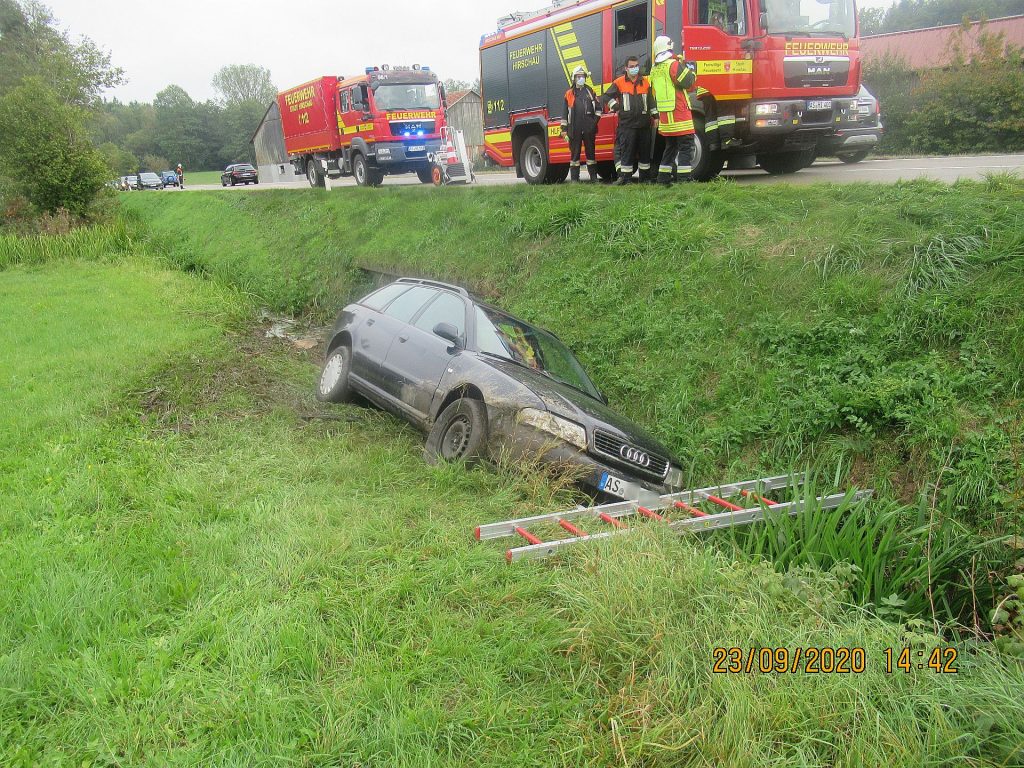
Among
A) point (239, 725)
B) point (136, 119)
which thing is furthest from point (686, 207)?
point (136, 119)

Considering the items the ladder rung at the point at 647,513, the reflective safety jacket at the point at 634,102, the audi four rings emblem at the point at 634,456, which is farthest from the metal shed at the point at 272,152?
the ladder rung at the point at 647,513

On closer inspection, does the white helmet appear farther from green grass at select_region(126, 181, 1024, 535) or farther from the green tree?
the green tree

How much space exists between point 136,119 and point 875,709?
114 metres

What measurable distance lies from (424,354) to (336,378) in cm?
153

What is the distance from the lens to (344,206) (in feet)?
53.9

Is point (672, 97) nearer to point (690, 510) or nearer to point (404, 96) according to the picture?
point (690, 510)

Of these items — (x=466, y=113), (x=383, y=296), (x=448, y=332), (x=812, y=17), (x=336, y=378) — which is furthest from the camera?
(x=466, y=113)

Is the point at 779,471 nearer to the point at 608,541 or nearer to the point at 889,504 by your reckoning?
the point at 889,504

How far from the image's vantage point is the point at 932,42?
2866 cm

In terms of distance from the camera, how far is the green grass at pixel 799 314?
5160 millimetres

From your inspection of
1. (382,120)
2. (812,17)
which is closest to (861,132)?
(812,17)

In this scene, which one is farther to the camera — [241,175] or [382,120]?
[241,175]

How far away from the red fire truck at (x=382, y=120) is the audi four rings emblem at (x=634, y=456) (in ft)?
56.4

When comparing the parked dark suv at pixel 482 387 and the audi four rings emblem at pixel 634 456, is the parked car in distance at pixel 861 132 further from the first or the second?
the audi four rings emblem at pixel 634 456
